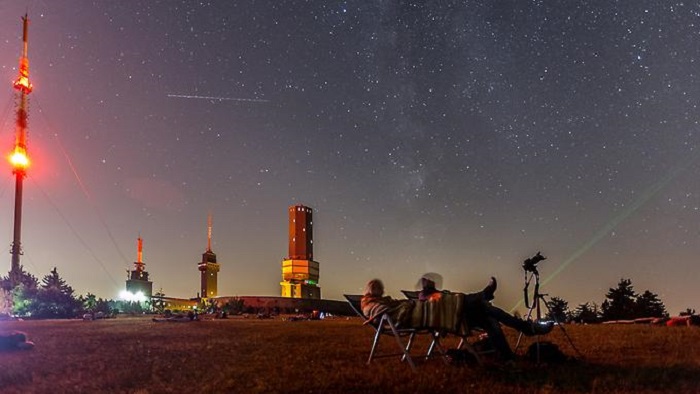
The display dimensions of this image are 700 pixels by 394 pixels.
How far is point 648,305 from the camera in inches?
2589

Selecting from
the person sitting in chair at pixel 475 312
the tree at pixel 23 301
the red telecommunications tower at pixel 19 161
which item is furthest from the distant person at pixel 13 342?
the red telecommunications tower at pixel 19 161

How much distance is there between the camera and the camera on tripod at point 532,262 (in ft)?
24.6

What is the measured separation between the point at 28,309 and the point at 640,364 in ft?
232

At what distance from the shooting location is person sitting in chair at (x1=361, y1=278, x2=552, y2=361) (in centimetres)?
704

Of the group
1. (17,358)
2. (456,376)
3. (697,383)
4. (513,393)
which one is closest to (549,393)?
(513,393)

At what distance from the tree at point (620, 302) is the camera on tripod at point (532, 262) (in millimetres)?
63583

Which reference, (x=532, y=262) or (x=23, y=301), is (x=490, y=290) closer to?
(x=532, y=262)

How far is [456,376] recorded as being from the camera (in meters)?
6.22

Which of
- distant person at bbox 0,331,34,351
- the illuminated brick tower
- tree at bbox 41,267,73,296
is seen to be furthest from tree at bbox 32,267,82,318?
the illuminated brick tower

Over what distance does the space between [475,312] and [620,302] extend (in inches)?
2640

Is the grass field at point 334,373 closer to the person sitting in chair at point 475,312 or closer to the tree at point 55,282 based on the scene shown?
the person sitting in chair at point 475,312

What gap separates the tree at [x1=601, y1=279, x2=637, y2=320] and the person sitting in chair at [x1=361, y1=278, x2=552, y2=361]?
6378 cm

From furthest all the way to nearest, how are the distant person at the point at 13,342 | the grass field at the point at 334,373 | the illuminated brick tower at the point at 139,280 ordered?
the illuminated brick tower at the point at 139,280
the distant person at the point at 13,342
the grass field at the point at 334,373

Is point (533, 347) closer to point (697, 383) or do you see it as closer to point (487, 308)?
point (487, 308)
